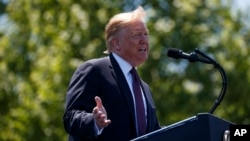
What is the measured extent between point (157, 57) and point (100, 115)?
960cm

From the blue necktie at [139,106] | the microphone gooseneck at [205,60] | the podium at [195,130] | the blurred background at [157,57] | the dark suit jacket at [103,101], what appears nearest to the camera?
the podium at [195,130]

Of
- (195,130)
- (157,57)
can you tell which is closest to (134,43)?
(195,130)

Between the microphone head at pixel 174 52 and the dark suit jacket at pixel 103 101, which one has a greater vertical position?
the microphone head at pixel 174 52

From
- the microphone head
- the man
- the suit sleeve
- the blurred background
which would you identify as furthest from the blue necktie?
the blurred background

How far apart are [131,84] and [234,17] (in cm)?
1011

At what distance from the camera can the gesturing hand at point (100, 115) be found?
664 cm

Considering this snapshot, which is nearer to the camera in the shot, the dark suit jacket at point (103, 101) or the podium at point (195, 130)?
the podium at point (195, 130)

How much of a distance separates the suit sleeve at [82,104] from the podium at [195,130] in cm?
54

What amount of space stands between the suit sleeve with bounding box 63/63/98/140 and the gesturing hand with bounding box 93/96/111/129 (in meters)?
0.09

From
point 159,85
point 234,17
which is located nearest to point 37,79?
point 159,85

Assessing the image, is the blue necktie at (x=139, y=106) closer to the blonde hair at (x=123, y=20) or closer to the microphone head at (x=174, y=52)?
the blonde hair at (x=123, y=20)

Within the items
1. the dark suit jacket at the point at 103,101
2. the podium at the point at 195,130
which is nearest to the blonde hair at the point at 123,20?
the dark suit jacket at the point at 103,101

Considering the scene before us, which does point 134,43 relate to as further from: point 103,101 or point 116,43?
point 103,101

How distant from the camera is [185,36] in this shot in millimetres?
16281
